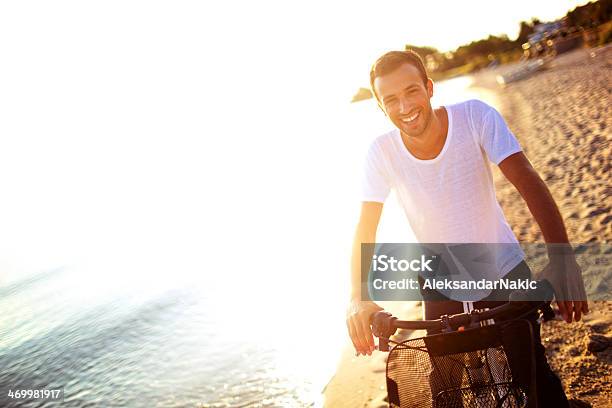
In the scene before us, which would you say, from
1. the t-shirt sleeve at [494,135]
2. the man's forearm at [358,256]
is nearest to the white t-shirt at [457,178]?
the t-shirt sleeve at [494,135]

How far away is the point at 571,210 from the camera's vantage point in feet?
22.0

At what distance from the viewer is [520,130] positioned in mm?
14656

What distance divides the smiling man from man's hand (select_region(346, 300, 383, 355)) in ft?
0.04

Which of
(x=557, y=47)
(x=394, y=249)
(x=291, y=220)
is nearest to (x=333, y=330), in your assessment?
(x=394, y=249)

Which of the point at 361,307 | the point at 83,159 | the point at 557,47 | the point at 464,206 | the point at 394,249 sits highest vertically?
the point at 83,159

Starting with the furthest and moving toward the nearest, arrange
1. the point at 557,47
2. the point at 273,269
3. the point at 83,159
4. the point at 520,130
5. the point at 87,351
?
the point at 83,159 → the point at 557,47 → the point at 520,130 → the point at 273,269 → the point at 87,351

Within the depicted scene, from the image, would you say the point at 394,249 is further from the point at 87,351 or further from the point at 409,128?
the point at 87,351

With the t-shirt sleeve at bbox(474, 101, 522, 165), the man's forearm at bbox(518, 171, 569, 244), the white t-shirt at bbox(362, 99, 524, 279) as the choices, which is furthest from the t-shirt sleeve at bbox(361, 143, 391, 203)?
the man's forearm at bbox(518, 171, 569, 244)

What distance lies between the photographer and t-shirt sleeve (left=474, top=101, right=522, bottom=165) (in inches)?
77.1

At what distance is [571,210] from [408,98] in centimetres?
602

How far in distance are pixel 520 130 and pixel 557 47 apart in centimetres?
2649

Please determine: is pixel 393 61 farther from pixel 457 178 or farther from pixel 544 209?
pixel 544 209

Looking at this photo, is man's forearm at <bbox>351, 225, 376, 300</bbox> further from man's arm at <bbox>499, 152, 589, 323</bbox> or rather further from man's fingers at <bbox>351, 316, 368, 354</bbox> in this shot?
man's arm at <bbox>499, 152, 589, 323</bbox>

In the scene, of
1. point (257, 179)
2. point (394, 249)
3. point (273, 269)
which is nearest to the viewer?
point (394, 249)
